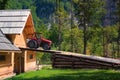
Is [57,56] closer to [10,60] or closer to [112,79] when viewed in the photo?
[10,60]

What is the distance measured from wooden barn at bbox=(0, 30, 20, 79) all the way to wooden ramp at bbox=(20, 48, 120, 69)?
13.4 feet

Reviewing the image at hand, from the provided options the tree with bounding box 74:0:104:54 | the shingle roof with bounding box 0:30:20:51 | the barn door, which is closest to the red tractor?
the barn door

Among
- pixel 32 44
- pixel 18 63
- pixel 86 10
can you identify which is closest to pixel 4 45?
pixel 18 63

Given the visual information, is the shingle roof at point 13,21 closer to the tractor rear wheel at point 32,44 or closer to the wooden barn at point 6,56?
the wooden barn at point 6,56

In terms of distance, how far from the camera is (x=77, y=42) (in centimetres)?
7800

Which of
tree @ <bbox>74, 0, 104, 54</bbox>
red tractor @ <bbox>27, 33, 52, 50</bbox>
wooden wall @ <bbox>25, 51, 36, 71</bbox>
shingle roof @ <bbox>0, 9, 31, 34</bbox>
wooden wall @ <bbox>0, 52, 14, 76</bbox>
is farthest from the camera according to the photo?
tree @ <bbox>74, 0, 104, 54</bbox>

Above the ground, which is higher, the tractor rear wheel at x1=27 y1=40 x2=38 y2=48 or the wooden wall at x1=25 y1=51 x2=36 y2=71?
the tractor rear wheel at x1=27 y1=40 x2=38 y2=48

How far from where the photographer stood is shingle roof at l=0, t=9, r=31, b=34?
36156 mm

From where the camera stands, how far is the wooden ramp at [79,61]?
1489 inches

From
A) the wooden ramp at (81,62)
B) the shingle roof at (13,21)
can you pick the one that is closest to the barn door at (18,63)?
the shingle roof at (13,21)

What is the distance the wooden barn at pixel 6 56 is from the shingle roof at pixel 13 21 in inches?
82.9

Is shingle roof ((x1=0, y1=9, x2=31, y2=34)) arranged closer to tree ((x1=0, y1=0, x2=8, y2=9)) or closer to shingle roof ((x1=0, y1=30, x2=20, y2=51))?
shingle roof ((x1=0, y1=30, x2=20, y2=51))

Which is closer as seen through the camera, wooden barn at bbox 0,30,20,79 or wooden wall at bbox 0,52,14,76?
wooden barn at bbox 0,30,20,79

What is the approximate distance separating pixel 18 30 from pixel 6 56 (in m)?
3.41
